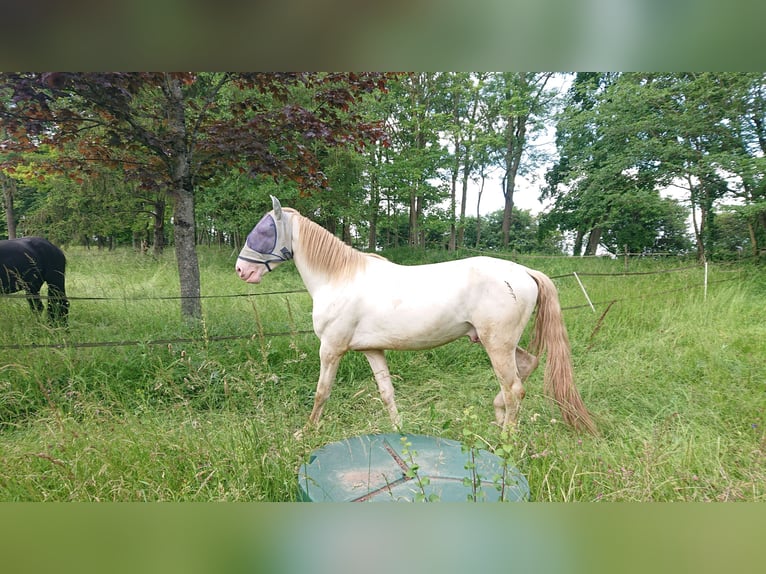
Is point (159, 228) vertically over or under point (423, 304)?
over

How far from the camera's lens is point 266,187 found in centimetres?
223

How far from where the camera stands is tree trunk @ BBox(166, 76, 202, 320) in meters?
2.12

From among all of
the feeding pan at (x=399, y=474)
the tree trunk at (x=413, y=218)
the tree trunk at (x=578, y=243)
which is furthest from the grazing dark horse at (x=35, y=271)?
the tree trunk at (x=578, y=243)

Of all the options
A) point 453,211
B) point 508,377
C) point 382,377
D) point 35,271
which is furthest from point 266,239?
point 35,271

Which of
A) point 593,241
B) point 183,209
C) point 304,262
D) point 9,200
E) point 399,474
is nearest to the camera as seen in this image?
point 399,474

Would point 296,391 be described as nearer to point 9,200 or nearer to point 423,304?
point 423,304

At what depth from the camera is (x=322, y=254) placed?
1.89 m

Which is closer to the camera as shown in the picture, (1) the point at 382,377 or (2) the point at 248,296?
(1) the point at 382,377

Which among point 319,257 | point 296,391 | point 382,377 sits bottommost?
point 296,391

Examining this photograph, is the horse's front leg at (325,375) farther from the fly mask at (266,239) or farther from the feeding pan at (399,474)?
the fly mask at (266,239)

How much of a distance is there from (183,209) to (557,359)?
2.46 meters

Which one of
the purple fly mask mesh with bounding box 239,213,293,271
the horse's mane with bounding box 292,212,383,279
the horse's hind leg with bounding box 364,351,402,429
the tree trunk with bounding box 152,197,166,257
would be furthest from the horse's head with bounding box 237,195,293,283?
the tree trunk with bounding box 152,197,166,257
